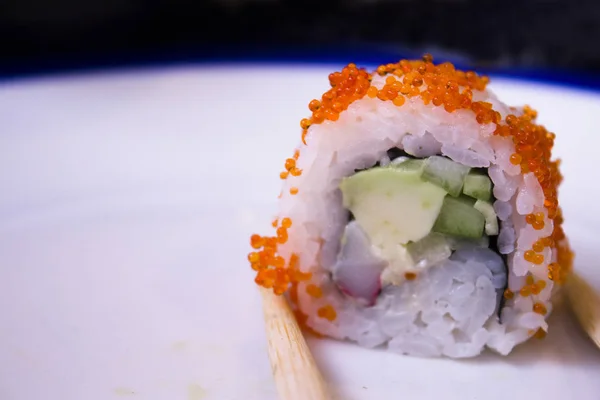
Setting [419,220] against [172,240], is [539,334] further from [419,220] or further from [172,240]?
[172,240]

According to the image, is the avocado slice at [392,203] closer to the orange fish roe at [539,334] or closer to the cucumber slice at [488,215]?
the cucumber slice at [488,215]

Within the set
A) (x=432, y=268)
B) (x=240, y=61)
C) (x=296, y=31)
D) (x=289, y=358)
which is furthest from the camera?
(x=296, y=31)

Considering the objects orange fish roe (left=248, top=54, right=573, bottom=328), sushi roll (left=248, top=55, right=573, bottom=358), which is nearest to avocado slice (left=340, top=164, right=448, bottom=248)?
sushi roll (left=248, top=55, right=573, bottom=358)

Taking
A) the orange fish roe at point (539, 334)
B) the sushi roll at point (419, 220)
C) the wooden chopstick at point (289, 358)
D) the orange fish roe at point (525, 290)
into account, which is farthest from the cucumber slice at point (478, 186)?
the wooden chopstick at point (289, 358)

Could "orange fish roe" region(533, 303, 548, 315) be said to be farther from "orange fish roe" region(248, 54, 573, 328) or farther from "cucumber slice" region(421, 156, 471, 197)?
"cucumber slice" region(421, 156, 471, 197)

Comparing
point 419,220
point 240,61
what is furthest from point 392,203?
point 240,61
